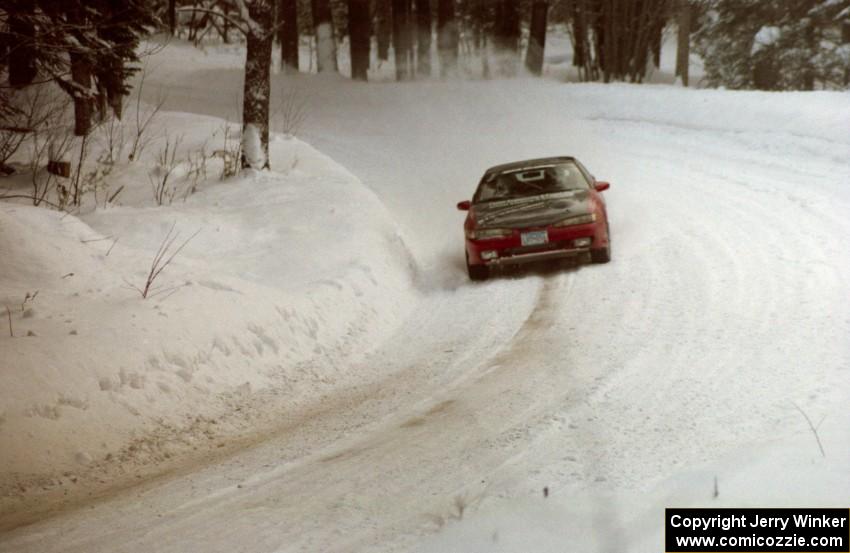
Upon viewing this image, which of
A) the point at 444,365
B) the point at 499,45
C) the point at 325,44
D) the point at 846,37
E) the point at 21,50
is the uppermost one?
the point at 325,44

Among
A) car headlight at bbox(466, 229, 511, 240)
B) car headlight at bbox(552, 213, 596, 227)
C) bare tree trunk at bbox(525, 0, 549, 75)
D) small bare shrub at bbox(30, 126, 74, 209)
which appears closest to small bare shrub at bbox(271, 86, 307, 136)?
small bare shrub at bbox(30, 126, 74, 209)

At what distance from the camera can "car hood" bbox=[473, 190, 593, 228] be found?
1202cm

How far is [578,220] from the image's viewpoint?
1188 centimetres

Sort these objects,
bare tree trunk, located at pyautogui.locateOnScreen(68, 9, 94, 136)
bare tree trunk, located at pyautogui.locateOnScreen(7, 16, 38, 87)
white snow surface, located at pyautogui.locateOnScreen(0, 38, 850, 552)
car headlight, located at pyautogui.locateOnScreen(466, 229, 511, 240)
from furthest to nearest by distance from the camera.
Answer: bare tree trunk, located at pyautogui.locateOnScreen(68, 9, 94, 136) → car headlight, located at pyautogui.locateOnScreen(466, 229, 511, 240) → bare tree trunk, located at pyautogui.locateOnScreen(7, 16, 38, 87) → white snow surface, located at pyautogui.locateOnScreen(0, 38, 850, 552)

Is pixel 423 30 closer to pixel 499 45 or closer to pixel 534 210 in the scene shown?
pixel 499 45

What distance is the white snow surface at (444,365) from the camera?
5.36m

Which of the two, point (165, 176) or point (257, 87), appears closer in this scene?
point (165, 176)

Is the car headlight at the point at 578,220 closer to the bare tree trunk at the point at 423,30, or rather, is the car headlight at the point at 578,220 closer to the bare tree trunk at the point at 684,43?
the bare tree trunk at the point at 684,43

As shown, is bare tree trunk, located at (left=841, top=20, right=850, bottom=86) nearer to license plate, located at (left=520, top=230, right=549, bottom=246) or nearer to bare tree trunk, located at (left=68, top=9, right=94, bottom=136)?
license plate, located at (left=520, top=230, right=549, bottom=246)

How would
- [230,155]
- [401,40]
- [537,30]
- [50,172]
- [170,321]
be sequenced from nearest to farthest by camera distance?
[170,321]
[50,172]
[230,155]
[537,30]
[401,40]

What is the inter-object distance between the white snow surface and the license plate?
0.46 meters

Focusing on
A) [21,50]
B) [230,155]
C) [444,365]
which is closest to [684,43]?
[230,155]

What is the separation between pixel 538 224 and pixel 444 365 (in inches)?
148

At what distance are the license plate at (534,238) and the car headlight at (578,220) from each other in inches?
7.2
